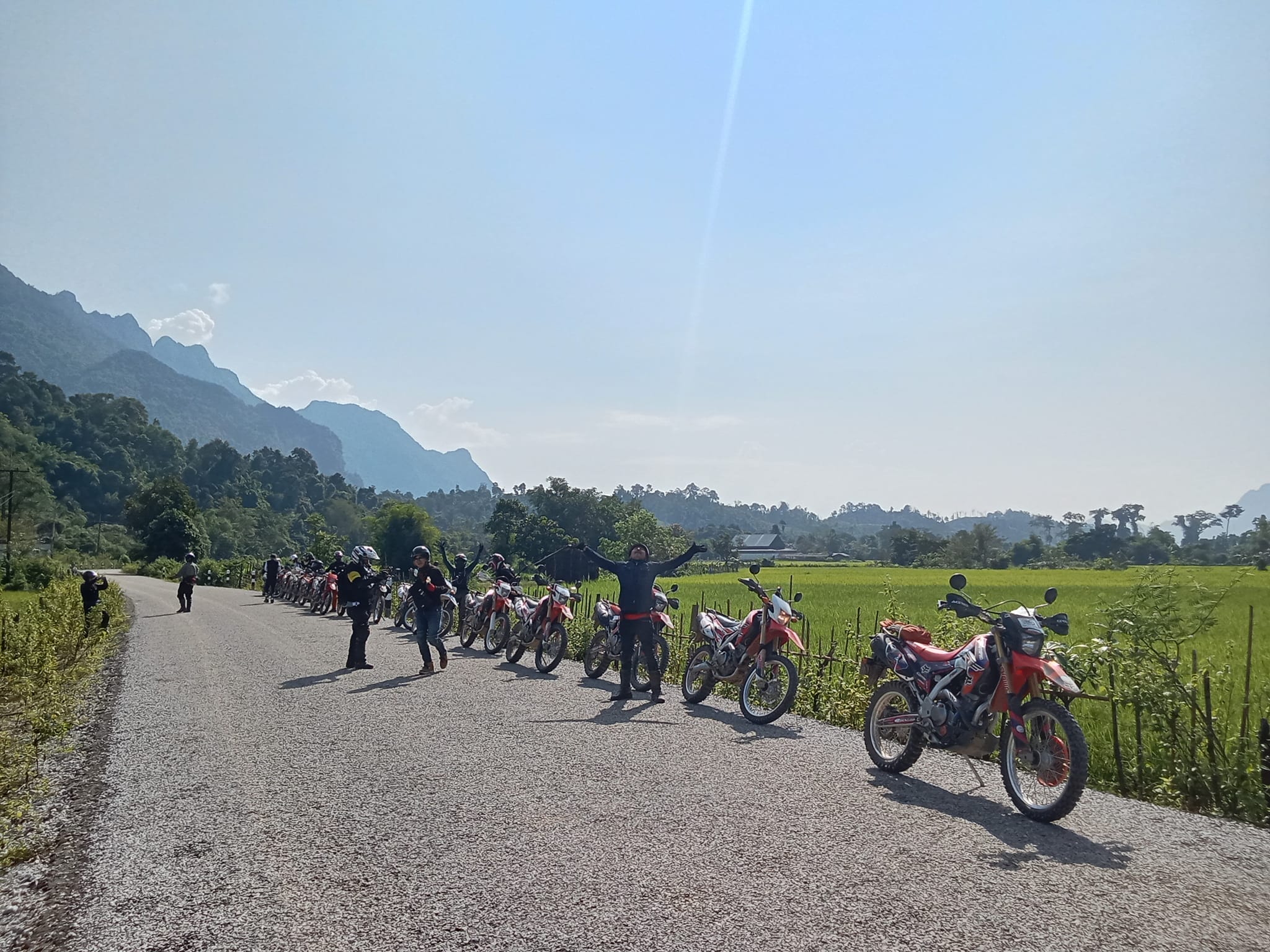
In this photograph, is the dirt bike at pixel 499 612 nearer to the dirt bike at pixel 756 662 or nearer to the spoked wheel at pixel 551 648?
the spoked wheel at pixel 551 648

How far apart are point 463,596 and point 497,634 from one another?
2.16 m

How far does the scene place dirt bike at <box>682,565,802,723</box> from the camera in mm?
8359

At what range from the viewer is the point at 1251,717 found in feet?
31.2

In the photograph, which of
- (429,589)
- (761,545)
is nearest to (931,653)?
(429,589)

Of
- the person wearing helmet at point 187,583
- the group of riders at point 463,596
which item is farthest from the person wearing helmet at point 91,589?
the person wearing helmet at point 187,583

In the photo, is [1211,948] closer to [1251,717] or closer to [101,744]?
[1251,717]

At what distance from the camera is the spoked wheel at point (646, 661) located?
9.84 meters

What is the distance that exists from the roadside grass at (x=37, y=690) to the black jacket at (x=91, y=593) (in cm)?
19

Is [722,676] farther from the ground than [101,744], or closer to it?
farther from the ground

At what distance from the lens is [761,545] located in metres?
147

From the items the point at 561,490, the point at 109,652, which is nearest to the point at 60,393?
the point at 561,490

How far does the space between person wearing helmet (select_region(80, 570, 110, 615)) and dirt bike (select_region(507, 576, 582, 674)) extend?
9.39 m

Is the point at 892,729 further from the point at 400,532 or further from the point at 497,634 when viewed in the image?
the point at 400,532

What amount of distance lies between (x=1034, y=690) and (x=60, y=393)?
15866 cm
